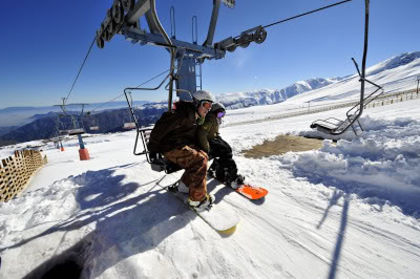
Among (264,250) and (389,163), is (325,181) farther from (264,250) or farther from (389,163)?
(264,250)

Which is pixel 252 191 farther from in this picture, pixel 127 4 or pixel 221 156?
pixel 127 4

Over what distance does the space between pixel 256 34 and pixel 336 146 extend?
412 cm

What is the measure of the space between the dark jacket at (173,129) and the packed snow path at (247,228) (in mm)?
890

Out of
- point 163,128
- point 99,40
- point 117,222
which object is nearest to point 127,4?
point 99,40

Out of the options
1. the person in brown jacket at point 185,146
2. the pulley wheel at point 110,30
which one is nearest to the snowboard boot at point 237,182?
the person in brown jacket at point 185,146

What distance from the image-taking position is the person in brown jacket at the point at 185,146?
2492 millimetres

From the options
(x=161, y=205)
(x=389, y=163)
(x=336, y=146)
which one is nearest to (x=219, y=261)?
(x=161, y=205)

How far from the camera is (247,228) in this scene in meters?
2.23

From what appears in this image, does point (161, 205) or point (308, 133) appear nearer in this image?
point (161, 205)

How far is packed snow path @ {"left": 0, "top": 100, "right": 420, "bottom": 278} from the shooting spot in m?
1.69

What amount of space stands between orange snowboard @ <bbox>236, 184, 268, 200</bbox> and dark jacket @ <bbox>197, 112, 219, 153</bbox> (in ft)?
2.95

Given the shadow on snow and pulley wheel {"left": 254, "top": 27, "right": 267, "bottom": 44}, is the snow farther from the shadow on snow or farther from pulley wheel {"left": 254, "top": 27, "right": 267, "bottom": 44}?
pulley wheel {"left": 254, "top": 27, "right": 267, "bottom": 44}

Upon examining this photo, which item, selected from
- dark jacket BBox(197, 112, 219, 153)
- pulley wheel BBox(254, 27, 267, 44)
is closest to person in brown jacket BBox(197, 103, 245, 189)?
dark jacket BBox(197, 112, 219, 153)

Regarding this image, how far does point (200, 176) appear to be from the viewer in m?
2.50
